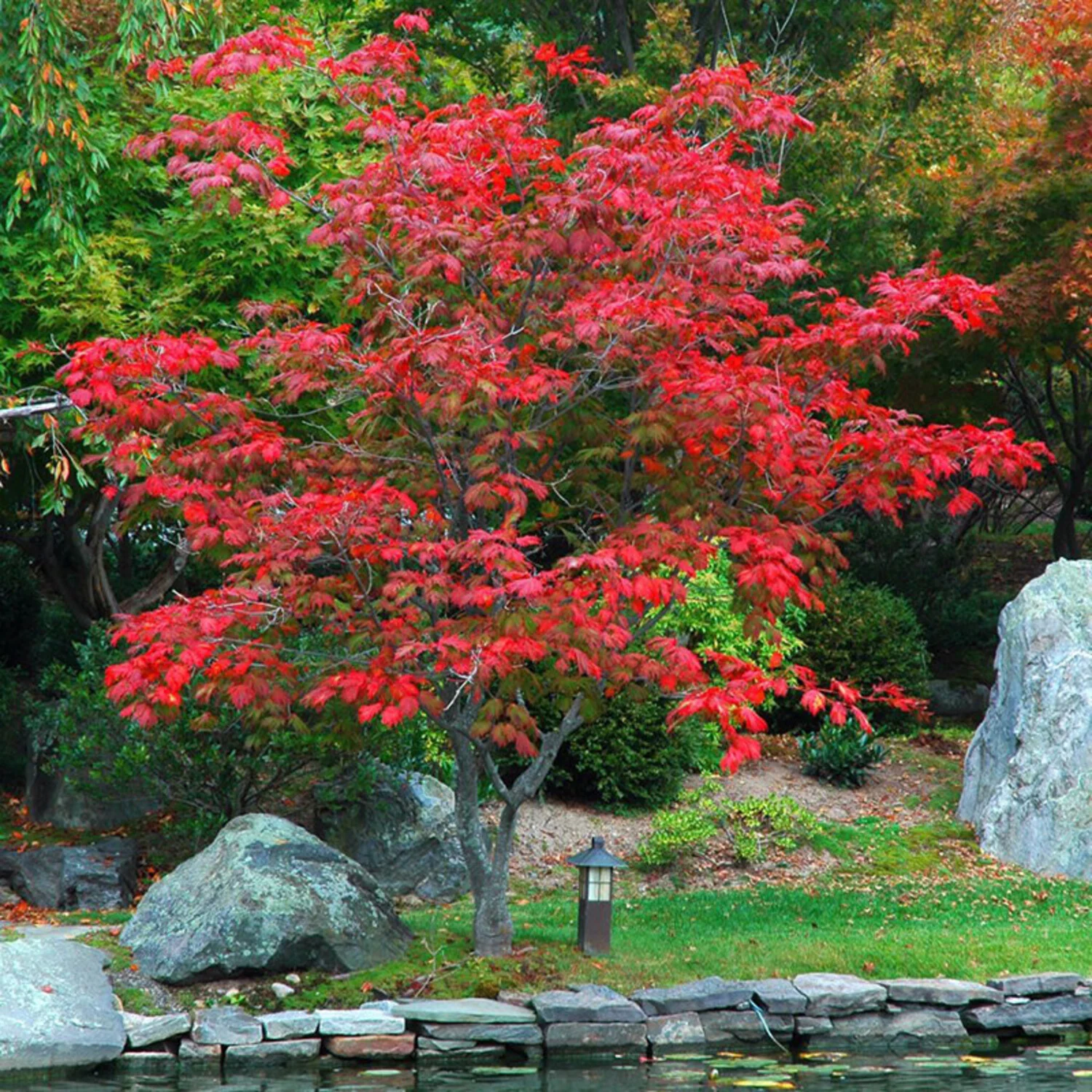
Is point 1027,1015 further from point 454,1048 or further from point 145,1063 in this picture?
point 145,1063

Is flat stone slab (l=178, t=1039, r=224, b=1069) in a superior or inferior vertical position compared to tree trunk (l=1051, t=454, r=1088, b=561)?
inferior

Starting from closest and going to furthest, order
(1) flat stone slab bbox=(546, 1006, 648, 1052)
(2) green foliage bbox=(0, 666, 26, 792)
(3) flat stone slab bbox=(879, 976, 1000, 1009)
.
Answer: (1) flat stone slab bbox=(546, 1006, 648, 1052) → (3) flat stone slab bbox=(879, 976, 1000, 1009) → (2) green foliage bbox=(0, 666, 26, 792)

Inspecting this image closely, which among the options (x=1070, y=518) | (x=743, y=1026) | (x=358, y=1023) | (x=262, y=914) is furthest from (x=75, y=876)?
(x=1070, y=518)

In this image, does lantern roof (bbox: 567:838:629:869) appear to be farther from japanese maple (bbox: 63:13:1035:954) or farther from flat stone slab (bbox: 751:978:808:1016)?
flat stone slab (bbox: 751:978:808:1016)

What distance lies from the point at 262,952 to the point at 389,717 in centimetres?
211

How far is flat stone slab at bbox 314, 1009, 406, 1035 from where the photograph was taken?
782cm

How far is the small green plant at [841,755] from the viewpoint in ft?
43.7

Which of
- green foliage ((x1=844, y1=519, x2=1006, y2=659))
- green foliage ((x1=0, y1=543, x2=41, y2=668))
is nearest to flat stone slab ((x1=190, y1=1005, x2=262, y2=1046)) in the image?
green foliage ((x1=0, y1=543, x2=41, y2=668))

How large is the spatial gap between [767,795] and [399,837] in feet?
12.1

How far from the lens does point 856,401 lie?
8.38 m

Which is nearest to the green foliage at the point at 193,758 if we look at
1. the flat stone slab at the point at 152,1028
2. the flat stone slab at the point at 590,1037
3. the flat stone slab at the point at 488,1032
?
the flat stone slab at the point at 152,1028

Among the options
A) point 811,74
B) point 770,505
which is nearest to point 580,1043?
point 770,505

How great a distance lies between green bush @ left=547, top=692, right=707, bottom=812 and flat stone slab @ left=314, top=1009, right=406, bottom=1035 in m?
4.68

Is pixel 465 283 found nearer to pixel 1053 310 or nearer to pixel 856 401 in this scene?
pixel 856 401
